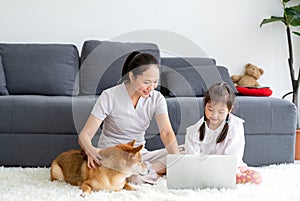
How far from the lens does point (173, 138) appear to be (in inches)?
99.8

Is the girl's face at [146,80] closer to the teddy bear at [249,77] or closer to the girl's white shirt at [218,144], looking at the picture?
the girl's white shirt at [218,144]

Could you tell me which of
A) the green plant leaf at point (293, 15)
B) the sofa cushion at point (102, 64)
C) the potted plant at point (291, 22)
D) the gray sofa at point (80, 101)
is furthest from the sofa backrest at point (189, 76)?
the green plant leaf at point (293, 15)

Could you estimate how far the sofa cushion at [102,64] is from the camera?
11.2 ft

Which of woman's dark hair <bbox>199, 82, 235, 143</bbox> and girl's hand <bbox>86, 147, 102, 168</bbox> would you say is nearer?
girl's hand <bbox>86, 147, 102, 168</bbox>

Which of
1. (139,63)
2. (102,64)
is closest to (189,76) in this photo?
(102,64)

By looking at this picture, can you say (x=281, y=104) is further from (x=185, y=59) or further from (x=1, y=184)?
(x=1, y=184)

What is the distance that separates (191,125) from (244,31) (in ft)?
5.43

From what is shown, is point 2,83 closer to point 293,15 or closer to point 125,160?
point 125,160

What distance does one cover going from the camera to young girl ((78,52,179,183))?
236 cm

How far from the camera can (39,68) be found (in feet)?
11.4

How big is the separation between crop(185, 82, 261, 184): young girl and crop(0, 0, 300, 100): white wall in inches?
58.7

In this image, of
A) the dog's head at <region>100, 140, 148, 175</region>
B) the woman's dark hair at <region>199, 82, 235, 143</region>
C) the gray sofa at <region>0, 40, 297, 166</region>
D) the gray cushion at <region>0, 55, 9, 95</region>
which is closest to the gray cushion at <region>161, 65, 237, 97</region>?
the gray sofa at <region>0, 40, 297, 166</region>

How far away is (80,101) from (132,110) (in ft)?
1.59

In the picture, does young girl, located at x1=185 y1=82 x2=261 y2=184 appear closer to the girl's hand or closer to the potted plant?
the girl's hand
